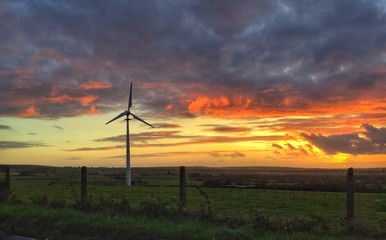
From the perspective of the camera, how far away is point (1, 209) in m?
16.5

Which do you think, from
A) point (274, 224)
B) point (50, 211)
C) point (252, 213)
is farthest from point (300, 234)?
point (50, 211)

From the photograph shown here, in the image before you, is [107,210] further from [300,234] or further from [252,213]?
[300,234]

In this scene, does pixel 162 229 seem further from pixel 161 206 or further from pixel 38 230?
pixel 38 230

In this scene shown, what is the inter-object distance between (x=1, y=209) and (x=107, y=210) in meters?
4.60

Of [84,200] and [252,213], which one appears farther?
[84,200]

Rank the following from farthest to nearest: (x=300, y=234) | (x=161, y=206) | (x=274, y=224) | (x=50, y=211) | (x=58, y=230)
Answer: (x=50, y=211) < (x=161, y=206) < (x=58, y=230) < (x=274, y=224) < (x=300, y=234)

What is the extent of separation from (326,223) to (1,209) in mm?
12110

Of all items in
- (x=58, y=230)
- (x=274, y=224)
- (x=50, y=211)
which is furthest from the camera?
(x=50, y=211)

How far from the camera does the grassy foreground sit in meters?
11.7

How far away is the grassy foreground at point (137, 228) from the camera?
11.7 meters

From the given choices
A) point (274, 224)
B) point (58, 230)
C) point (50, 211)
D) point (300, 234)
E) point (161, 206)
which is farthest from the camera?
point (50, 211)

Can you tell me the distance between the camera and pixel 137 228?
41.9ft

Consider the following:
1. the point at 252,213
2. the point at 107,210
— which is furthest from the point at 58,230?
the point at 252,213

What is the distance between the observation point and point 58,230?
1333cm
